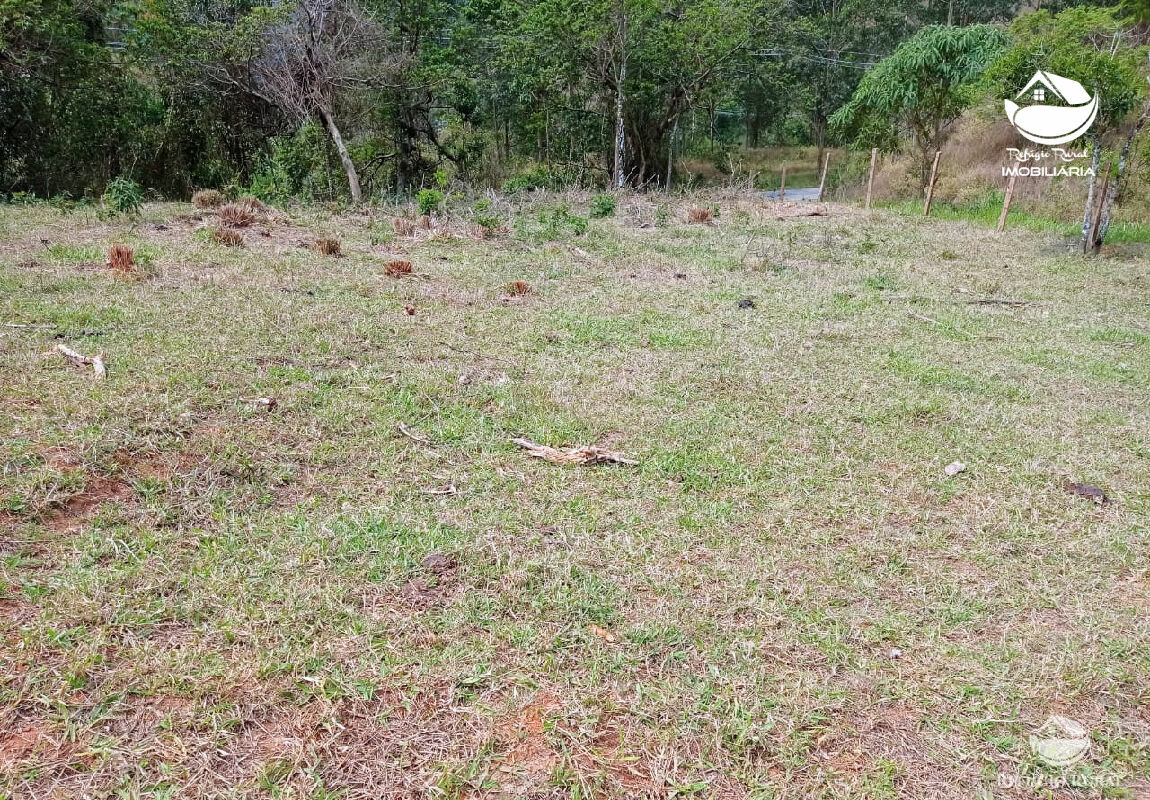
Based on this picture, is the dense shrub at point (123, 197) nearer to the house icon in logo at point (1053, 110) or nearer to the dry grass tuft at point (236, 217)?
the dry grass tuft at point (236, 217)

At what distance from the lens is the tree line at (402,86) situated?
413 inches

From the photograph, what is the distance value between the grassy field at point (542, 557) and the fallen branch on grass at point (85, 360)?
7cm

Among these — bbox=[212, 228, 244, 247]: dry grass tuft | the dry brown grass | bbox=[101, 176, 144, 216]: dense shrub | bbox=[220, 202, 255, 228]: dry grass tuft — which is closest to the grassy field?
bbox=[212, 228, 244, 247]: dry grass tuft

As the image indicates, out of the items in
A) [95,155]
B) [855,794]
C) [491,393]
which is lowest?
[855,794]

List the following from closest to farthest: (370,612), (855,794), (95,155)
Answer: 1. (855,794)
2. (370,612)
3. (95,155)

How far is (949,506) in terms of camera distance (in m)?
2.90

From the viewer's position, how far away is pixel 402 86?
12.0 meters

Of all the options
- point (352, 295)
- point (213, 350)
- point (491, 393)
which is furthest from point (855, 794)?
point (352, 295)

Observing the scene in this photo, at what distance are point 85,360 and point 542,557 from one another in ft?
9.04

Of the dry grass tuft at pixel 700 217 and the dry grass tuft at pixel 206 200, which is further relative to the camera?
the dry grass tuft at pixel 700 217

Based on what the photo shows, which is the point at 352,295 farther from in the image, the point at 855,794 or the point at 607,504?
the point at 855,794

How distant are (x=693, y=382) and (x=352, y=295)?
9.57 feet

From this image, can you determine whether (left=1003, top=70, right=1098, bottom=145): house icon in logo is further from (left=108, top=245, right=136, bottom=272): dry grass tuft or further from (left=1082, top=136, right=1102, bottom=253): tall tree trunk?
(left=108, top=245, right=136, bottom=272): dry grass tuft

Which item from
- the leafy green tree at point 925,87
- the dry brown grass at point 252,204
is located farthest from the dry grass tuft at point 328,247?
the leafy green tree at point 925,87
